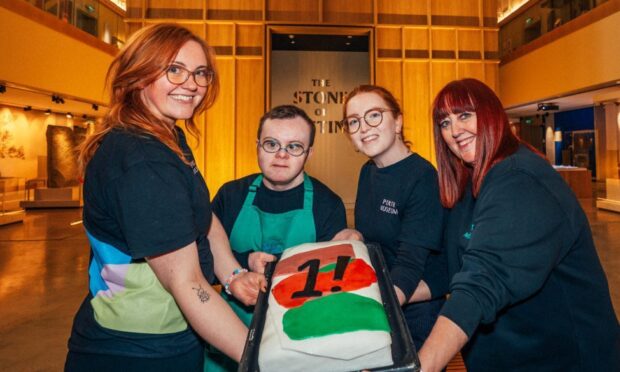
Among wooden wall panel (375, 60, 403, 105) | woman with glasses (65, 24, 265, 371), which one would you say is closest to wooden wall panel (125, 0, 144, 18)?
wooden wall panel (375, 60, 403, 105)

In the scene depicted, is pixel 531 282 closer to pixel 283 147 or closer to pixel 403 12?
pixel 283 147

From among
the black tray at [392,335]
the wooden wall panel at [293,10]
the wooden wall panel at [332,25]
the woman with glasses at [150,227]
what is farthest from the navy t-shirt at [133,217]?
the wooden wall panel at [293,10]

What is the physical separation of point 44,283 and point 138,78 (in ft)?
14.9

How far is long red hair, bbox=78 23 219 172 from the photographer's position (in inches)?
37.2

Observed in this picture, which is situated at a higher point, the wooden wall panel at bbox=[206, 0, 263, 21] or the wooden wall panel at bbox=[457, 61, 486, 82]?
the wooden wall panel at bbox=[206, 0, 263, 21]

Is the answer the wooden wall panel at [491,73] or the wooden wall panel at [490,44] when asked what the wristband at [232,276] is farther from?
the wooden wall panel at [490,44]

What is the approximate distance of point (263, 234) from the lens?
145cm

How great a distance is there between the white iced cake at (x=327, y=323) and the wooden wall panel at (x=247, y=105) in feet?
27.0

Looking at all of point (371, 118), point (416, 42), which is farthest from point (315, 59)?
point (371, 118)

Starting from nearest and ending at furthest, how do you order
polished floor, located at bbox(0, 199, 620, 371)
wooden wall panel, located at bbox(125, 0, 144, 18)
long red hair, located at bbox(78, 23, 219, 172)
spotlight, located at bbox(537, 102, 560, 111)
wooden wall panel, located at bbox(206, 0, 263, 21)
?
1. long red hair, located at bbox(78, 23, 219, 172)
2. polished floor, located at bbox(0, 199, 620, 371)
3. wooden wall panel, located at bbox(125, 0, 144, 18)
4. wooden wall panel, located at bbox(206, 0, 263, 21)
5. spotlight, located at bbox(537, 102, 560, 111)

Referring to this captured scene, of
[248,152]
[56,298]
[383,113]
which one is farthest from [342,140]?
[383,113]

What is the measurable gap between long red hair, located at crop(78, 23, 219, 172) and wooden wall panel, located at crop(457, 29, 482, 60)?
9622mm

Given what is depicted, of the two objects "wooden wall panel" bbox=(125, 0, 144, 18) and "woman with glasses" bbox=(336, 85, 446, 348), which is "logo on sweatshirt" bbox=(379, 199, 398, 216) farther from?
"wooden wall panel" bbox=(125, 0, 144, 18)

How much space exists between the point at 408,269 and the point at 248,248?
61 centimetres
